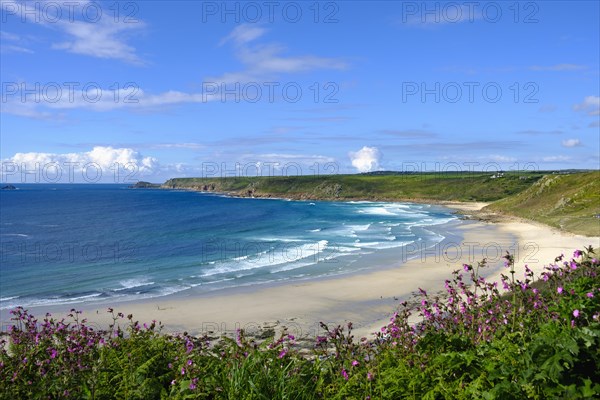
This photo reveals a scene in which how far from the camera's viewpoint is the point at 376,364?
584 centimetres

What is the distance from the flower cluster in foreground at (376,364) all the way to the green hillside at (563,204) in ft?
146

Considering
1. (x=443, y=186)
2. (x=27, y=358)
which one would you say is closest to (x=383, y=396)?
(x=27, y=358)

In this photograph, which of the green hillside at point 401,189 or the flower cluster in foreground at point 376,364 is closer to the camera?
the flower cluster in foreground at point 376,364

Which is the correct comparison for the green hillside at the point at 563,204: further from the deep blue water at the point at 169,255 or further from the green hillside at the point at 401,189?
→ the green hillside at the point at 401,189

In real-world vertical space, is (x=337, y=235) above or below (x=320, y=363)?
below

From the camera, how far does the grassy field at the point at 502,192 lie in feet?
193

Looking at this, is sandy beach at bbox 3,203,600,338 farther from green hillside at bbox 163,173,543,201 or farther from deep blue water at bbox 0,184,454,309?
green hillside at bbox 163,173,543,201

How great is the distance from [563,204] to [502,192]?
2656 inches

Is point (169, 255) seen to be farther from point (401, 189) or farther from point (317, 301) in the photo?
point (401, 189)

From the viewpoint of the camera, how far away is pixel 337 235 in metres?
56.1

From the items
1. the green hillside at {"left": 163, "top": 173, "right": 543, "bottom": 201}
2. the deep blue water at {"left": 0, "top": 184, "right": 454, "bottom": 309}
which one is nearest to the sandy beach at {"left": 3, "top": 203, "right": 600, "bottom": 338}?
the deep blue water at {"left": 0, "top": 184, "right": 454, "bottom": 309}

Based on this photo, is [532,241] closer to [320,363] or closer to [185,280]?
[185,280]

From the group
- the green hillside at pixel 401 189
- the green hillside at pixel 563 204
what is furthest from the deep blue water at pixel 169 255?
the green hillside at pixel 401 189

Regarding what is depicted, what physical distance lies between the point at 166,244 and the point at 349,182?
418 ft
